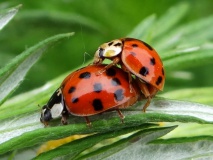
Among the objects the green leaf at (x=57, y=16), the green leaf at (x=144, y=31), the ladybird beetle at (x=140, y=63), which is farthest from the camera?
the green leaf at (x=57, y=16)

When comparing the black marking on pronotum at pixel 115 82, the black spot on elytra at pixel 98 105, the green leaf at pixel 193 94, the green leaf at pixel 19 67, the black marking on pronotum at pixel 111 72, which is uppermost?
the green leaf at pixel 19 67

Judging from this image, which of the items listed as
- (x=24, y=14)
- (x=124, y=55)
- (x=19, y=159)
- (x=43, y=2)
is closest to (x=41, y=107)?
(x=19, y=159)

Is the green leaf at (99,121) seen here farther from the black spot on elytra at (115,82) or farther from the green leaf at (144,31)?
the green leaf at (144,31)

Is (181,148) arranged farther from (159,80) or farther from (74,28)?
(74,28)

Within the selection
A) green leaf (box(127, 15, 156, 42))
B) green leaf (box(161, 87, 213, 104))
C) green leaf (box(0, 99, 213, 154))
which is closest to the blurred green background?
green leaf (box(127, 15, 156, 42))

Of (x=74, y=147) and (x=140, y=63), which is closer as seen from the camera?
(x=74, y=147)

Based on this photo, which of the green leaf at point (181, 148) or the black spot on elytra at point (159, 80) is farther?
the black spot on elytra at point (159, 80)

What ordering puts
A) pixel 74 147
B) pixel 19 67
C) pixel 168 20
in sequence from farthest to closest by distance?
pixel 168 20
pixel 19 67
pixel 74 147

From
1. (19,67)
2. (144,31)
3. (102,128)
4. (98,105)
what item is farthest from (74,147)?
(144,31)

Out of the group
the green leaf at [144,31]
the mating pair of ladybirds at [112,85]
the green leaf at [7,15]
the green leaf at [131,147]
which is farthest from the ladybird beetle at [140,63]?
the green leaf at [144,31]
